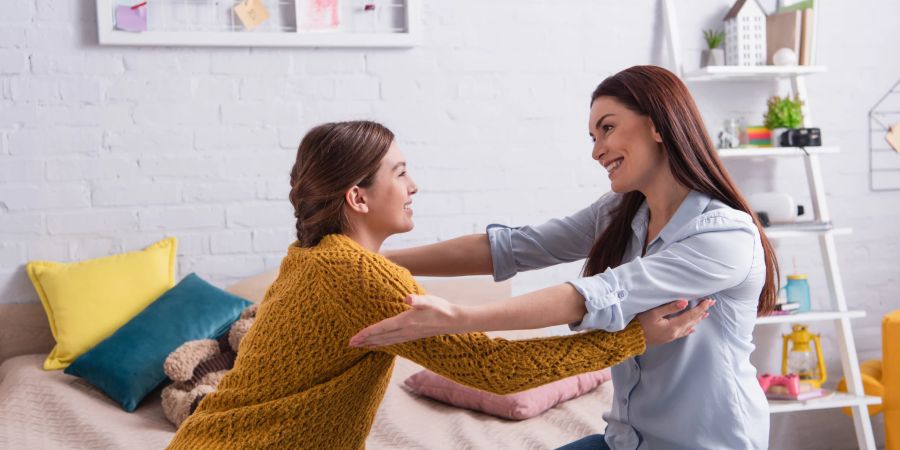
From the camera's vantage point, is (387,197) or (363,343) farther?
(387,197)

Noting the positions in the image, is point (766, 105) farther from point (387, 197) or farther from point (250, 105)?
point (387, 197)

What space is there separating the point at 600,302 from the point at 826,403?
199cm

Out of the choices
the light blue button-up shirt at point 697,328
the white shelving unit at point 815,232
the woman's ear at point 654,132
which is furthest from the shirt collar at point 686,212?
the white shelving unit at point 815,232

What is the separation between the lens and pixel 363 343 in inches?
53.3

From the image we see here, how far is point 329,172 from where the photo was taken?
4.95 feet

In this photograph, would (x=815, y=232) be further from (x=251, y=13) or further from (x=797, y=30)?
(x=251, y=13)

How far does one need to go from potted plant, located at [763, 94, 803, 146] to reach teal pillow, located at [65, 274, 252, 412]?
73.9 inches

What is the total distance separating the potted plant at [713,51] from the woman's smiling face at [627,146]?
1.72 m

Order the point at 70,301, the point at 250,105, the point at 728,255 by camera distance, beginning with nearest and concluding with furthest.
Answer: the point at 728,255 < the point at 70,301 < the point at 250,105

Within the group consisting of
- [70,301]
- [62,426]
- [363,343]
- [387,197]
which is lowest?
[62,426]

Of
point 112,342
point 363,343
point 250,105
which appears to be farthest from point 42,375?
point 363,343

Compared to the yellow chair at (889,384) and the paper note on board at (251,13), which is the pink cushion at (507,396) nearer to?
the yellow chair at (889,384)

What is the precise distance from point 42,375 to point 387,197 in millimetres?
1538

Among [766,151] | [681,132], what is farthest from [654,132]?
[766,151]
